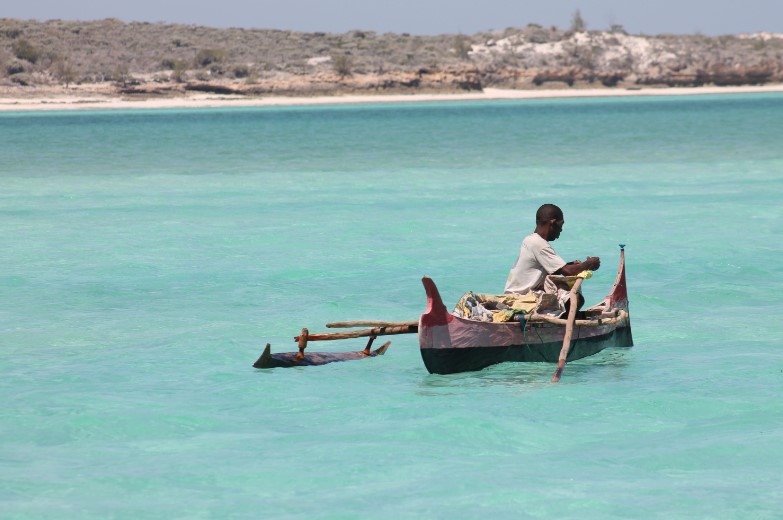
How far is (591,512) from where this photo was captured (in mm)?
7816

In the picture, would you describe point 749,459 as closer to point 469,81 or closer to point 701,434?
point 701,434

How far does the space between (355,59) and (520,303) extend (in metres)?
108

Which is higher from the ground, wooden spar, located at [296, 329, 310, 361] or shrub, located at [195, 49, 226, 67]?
wooden spar, located at [296, 329, 310, 361]

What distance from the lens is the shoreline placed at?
90562 millimetres

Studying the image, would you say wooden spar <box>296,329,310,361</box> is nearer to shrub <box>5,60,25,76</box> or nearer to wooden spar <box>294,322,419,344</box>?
wooden spar <box>294,322,419,344</box>

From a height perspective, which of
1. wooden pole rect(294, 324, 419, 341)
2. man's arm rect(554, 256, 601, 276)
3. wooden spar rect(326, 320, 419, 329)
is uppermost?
man's arm rect(554, 256, 601, 276)

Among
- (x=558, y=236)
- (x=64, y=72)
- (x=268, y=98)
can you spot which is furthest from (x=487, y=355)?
(x=64, y=72)

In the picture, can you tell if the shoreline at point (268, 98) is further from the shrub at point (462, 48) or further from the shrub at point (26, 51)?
the shrub at point (462, 48)

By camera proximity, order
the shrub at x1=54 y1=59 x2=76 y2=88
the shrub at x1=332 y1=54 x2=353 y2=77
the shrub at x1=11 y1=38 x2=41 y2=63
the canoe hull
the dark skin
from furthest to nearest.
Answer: the shrub at x1=11 y1=38 x2=41 y2=63 → the shrub at x1=332 y1=54 x2=353 y2=77 → the shrub at x1=54 y1=59 x2=76 y2=88 → the dark skin → the canoe hull

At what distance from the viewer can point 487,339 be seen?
34.5 feet

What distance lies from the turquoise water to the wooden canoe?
0.64 ft

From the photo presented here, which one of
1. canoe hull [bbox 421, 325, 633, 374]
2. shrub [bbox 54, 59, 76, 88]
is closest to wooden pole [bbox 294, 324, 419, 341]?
canoe hull [bbox 421, 325, 633, 374]

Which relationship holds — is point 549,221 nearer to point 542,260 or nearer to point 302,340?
point 542,260

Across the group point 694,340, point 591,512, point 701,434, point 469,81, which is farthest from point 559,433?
point 469,81
